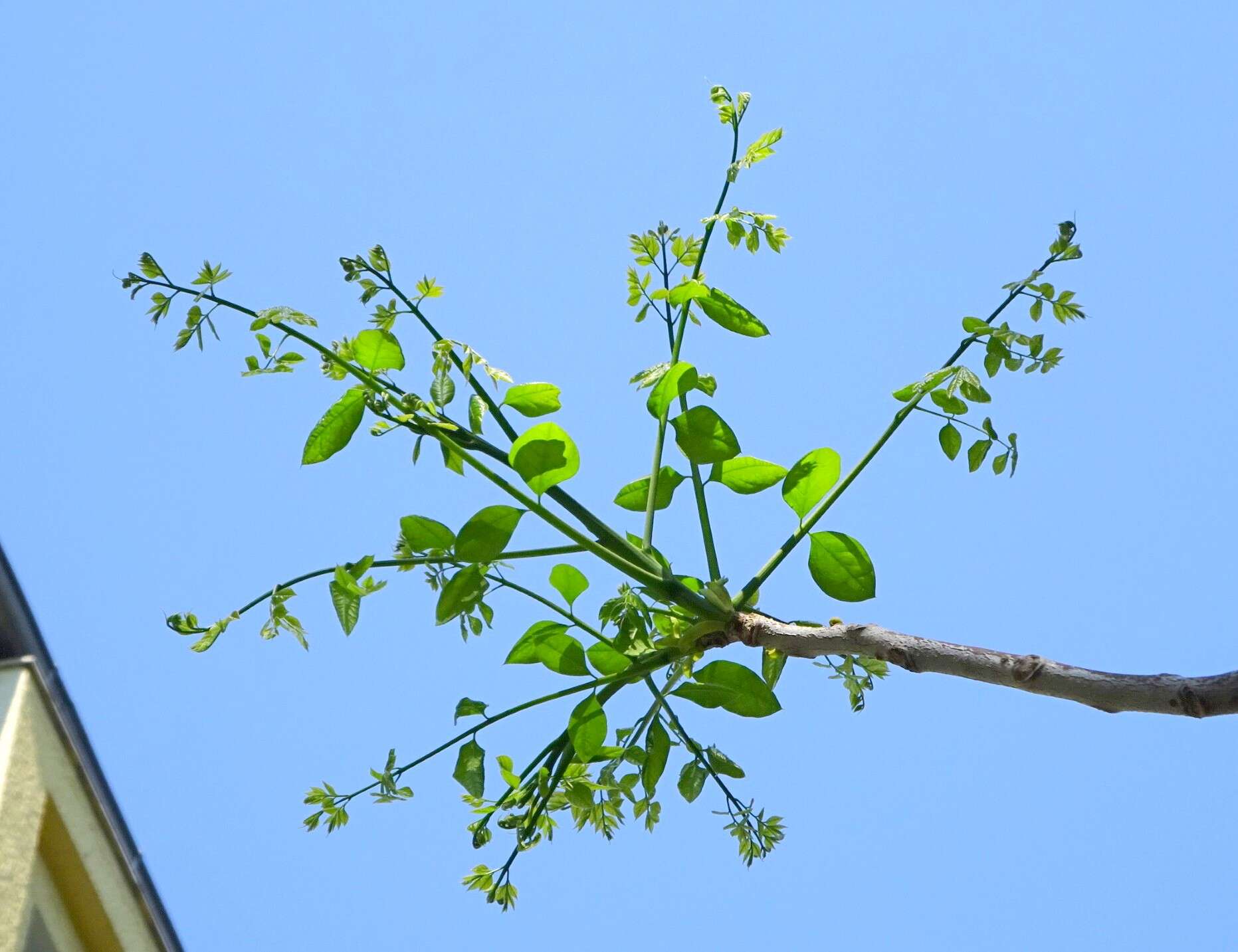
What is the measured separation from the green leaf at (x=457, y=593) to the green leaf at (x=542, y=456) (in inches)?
3.7

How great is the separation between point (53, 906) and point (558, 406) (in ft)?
1.99

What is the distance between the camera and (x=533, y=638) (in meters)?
1.06

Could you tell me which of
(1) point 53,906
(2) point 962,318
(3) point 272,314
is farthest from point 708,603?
(1) point 53,906

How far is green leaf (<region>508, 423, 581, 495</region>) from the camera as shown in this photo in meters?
0.99

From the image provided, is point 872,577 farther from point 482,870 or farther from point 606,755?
point 482,870

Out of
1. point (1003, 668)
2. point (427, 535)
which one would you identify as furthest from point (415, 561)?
point (1003, 668)

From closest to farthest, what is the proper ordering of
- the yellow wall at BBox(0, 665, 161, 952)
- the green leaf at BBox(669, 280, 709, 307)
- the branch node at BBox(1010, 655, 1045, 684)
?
the branch node at BBox(1010, 655, 1045, 684) < the yellow wall at BBox(0, 665, 161, 952) < the green leaf at BBox(669, 280, 709, 307)

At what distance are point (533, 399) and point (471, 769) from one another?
0.35 metres

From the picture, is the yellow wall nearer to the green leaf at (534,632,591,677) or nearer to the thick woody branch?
the green leaf at (534,632,591,677)

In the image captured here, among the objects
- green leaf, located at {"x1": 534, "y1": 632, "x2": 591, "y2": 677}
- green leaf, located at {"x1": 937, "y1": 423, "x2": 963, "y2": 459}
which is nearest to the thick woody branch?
green leaf, located at {"x1": 534, "y1": 632, "x2": 591, "y2": 677}

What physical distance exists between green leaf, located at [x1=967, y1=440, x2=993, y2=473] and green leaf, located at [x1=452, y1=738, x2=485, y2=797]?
0.53 meters

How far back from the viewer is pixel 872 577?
1.03m

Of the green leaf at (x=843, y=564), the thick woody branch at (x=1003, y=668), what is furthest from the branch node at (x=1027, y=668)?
the green leaf at (x=843, y=564)

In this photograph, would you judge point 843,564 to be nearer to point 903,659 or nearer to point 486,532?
point 903,659
